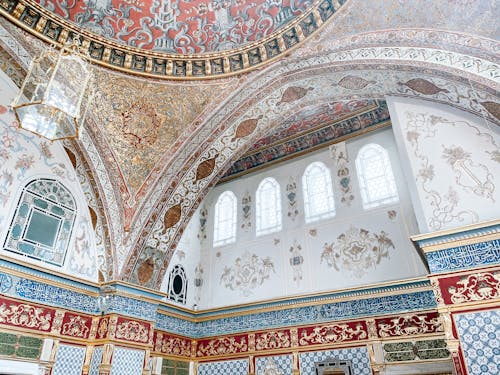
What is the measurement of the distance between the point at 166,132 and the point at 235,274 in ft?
11.6

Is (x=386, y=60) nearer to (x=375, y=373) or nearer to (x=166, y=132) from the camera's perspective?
(x=166, y=132)

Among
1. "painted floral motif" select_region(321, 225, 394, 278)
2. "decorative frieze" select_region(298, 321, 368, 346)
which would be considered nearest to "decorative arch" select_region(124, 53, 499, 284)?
"painted floral motif" select_region(321, 225, 394, 278)

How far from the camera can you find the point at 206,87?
24.8ft

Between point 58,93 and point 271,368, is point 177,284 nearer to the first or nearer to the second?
point 271,368

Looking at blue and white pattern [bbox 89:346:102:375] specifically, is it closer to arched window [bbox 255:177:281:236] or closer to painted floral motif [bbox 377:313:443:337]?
arched window [bbox 255:177:281:236]

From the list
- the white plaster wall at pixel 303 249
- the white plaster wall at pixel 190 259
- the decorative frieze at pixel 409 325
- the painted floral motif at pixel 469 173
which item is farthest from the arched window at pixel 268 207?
the painted floral motif at pixel 469 173

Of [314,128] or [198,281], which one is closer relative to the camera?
[314,128]

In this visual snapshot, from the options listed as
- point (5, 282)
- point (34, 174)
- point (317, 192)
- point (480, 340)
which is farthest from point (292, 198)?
point (5, 282)

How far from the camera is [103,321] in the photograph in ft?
23.1

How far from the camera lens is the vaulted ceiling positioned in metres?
5.84

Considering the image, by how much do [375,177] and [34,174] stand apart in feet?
21.2

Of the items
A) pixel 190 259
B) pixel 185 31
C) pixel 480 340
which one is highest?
pixel 185 31

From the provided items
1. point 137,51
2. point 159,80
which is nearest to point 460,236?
point 159,80

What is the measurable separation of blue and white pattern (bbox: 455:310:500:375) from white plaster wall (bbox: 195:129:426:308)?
2.15m
